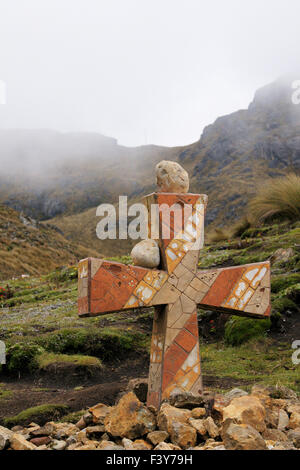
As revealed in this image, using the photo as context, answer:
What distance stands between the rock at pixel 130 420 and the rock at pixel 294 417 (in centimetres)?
122


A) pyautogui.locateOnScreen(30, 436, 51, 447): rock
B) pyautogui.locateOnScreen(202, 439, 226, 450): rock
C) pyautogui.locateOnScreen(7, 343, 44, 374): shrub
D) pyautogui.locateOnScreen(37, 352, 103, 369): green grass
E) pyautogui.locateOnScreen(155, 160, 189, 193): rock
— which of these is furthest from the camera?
pyautogui.locateOnScreen(7, 343, 44, 374): shrub

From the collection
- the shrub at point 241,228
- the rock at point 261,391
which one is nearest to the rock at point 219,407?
the rock at point 261,391

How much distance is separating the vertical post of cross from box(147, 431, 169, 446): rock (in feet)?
3.89

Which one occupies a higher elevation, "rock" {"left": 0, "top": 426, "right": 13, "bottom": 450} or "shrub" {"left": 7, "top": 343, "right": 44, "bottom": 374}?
"rock" {"left": 0, "top": 426, "right": 13, "bottom": 450}

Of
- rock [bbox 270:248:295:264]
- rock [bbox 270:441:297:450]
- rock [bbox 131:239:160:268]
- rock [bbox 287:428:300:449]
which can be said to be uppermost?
rock [bbox 131:239:160:268]

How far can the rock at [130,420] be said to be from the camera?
362 centimetres

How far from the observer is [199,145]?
79000mm

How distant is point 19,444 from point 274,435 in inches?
81.0

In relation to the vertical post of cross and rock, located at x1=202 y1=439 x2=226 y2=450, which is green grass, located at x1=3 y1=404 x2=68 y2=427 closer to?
the vertical post of cross

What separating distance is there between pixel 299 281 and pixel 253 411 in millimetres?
6519

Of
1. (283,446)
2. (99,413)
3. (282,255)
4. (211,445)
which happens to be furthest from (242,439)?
(282,255)

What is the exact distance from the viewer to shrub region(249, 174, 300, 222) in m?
15.4

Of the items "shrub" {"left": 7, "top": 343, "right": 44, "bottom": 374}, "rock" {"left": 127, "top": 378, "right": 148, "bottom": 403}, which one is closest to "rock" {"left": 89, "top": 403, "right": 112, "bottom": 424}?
"rock" {"left": 127, "top": 378, "right": 148, "bottom": 403}
